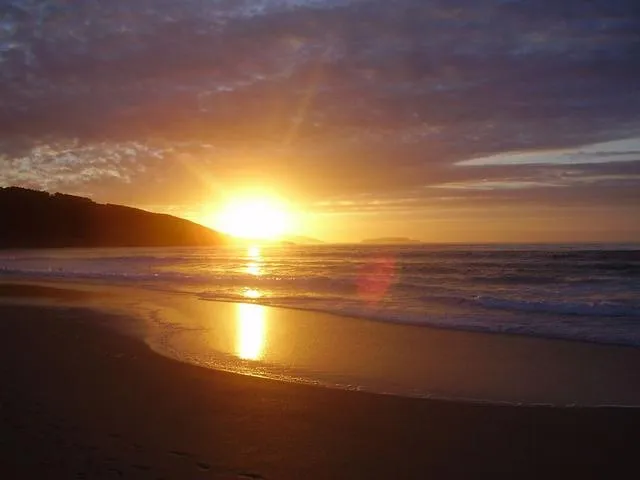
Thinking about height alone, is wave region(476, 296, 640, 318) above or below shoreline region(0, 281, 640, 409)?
above

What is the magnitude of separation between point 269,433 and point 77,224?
5345 inches

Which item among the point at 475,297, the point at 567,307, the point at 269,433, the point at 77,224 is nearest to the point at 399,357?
the point at 269,433

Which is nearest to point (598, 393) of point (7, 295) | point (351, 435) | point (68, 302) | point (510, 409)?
point (510, 409)

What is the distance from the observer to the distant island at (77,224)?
120375 mm

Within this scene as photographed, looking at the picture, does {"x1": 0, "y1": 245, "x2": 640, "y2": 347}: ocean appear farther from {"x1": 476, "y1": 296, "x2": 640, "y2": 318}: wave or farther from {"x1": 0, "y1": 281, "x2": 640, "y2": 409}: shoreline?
{"x1": 0, "y1": 281, "x2": 640, "y2": 409}: shoreline

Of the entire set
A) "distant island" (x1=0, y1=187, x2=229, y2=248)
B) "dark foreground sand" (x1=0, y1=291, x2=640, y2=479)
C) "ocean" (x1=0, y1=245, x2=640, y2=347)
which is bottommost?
"dark foreground sand" (x1=0, y1=291, x2=640, y2=479)

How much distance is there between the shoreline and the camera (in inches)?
296

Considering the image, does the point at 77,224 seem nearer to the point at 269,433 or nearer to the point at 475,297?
the point at 475,297

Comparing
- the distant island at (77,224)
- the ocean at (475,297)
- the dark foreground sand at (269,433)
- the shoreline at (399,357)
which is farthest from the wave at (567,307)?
the distant island at (77,224)

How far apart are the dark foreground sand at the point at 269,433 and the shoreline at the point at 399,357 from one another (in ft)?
1.95

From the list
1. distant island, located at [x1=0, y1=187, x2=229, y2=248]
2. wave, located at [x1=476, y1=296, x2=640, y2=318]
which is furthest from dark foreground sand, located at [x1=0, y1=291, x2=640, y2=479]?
distant island, located at [x1=0, y1=187, x2=229, y2=248]

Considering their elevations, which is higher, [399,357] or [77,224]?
[77,224]

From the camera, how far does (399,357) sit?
975cm

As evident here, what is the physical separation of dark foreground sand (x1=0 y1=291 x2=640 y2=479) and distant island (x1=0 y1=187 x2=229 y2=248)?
121657 millimetres
